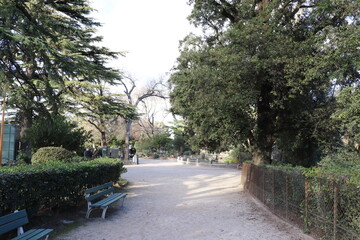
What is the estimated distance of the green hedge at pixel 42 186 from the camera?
15.9 feet

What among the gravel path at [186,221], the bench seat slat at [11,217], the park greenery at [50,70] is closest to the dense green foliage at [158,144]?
the park greenery at [50,70]

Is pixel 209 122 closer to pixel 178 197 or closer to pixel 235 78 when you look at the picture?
pixel 235 78

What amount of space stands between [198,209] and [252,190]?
3346 mm

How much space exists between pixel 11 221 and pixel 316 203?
528 centimetres

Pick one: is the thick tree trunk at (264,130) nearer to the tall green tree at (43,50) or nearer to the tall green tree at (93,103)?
the tall green tree at (43,50)

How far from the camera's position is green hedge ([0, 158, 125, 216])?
15.9ft

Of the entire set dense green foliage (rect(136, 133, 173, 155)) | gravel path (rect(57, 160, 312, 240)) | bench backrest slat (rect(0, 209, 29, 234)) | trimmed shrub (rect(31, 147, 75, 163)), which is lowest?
gravel path (rect(57, 160, 312, 240))

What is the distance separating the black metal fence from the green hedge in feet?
16.9

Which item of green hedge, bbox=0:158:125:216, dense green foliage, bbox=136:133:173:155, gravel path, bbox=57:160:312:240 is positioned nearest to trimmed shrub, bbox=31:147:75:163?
gravel path, bbox=57:160:312:240

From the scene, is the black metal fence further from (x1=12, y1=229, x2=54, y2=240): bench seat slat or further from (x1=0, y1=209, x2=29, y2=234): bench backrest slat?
(x1=0, y1=209, x2=29, y2=234): bench backrest slat

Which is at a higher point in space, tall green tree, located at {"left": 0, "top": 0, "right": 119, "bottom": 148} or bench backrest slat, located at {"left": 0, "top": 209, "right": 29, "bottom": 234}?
tall green tree, located at {"left": 0, "top": 0, "right": 119, "bottom": 148}

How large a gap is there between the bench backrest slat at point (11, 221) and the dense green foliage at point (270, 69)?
761 centimetres

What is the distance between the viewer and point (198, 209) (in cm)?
834

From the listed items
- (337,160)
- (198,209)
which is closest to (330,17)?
(337,160)
